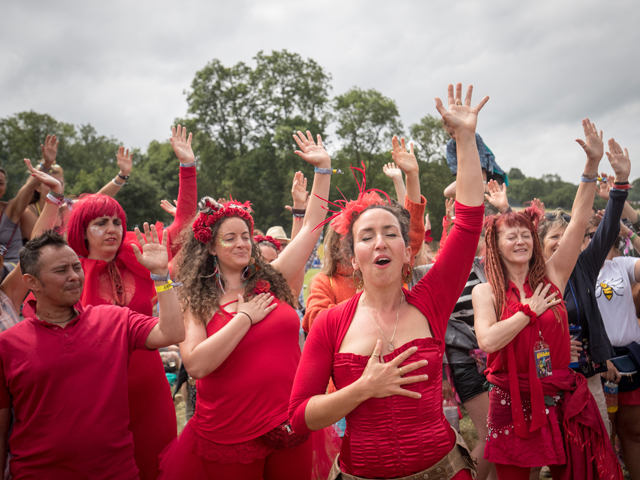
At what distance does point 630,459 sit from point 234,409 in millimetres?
3237

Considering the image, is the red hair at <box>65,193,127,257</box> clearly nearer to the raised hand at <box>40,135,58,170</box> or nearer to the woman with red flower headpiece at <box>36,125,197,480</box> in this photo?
the woman with red flower headpiece at <box>36,125,197,480</box>

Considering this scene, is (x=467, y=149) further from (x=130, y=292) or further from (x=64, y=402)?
(x=130, y=292)

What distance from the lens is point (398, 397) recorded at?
6.19 feet

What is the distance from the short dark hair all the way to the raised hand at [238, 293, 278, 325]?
1.06m

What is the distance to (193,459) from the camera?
2539 millimetres

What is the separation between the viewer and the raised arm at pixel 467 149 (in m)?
1.99

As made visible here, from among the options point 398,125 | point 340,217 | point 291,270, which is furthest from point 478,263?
point 398,125

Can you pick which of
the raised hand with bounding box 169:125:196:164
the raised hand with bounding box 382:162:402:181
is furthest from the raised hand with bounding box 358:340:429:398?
the raised hand with bounding box 169:125:196:164

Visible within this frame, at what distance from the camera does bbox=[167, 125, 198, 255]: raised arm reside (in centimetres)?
366

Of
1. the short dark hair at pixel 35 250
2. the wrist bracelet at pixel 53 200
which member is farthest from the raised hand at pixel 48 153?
the short dark hair at pixel 35 250

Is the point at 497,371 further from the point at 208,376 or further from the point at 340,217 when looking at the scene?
the point at 208,376

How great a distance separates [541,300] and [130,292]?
277cm

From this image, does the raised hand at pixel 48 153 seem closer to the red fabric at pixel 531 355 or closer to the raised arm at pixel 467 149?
the raised arm at pixel 467 149

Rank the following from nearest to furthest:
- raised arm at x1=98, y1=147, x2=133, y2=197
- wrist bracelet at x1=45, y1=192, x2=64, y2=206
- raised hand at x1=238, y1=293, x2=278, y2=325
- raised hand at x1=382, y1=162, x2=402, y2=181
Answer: raised hand at x1=238, y1=293, x2=278, y2=325 → wrist bracelet at x1=45, y1=192, x2=64, y2=206 → raised hand at x1=382, y1=162, x2=402, y2=181 → raised arm at x1=98, y1=147, x2=133, y2=197
